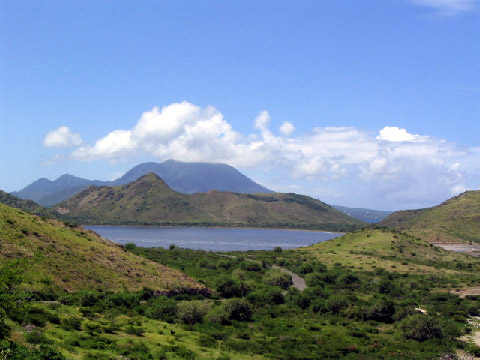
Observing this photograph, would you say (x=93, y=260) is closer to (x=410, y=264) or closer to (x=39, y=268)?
(x=39, y=268)

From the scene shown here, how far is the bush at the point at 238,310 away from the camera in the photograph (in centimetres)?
6516

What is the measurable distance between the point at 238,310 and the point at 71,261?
3035 centimetres

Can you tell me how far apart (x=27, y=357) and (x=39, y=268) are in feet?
125

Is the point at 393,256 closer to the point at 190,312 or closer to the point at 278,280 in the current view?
the point at 278,280

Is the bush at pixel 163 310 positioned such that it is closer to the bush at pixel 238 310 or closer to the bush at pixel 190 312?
the bush at pixel 190 312

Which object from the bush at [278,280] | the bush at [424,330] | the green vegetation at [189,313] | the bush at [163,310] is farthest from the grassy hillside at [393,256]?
the bush at [163,310]

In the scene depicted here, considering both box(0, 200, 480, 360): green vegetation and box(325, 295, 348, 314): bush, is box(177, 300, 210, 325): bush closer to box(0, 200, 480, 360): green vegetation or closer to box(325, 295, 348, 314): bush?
box(0, 200, 480, 360): green vegetation

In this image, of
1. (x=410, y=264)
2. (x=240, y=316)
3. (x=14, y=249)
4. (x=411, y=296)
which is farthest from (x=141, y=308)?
(x=410, y=264)

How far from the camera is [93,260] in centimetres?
7475

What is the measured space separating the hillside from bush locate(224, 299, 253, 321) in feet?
53.1

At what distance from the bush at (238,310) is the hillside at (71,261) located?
16.2 metres

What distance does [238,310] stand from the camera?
6625cm

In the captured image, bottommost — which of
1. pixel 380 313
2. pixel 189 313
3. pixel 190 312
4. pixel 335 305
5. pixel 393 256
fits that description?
pixel 335 305

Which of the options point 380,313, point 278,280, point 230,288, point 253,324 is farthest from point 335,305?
point 278,280
